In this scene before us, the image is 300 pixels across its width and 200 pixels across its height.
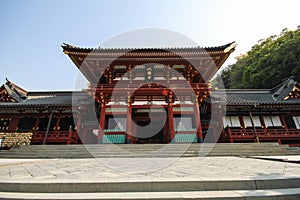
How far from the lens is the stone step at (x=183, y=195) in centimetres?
222

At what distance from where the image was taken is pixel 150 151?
824 centimetres

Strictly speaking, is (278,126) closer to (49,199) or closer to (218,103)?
(218,103)

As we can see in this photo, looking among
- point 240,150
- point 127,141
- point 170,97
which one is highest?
point 170,97

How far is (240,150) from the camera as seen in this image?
8.42 meters

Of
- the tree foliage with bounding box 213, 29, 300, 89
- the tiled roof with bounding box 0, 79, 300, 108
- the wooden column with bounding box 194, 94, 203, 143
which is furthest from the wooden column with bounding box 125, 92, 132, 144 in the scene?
the tree foliage with bounding box 213, 29, 300, 89

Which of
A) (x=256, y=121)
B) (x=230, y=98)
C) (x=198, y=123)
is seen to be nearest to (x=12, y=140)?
(x=198, y=123)

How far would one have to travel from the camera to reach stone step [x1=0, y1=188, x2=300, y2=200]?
2.22m

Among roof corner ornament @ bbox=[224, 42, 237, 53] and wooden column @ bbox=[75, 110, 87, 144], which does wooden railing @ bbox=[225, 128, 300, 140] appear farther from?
wooden column @ bbox=[75, 110, 87, 144]

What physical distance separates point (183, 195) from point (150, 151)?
612cm

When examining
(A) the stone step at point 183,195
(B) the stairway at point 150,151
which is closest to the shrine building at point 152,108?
(B) the stairway at point 150,151

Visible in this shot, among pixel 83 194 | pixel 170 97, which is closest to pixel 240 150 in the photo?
pixel 170 97

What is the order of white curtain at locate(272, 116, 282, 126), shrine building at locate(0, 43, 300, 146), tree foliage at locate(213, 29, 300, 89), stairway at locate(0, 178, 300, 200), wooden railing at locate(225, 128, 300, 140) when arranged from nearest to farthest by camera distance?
stairway at locate(0, 178, 300, 200), shrine building at locate(0, 43, 300, 146), wooden railing at locate(225, 128, 300, 140), white curtain at locate(272, 116, 282, 126), tree foliage at locate(213, 29, 300, 89)

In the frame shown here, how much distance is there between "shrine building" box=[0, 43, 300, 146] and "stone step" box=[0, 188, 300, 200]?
8348 millimetres

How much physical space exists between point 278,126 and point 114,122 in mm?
14489
